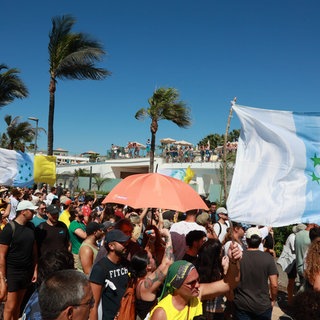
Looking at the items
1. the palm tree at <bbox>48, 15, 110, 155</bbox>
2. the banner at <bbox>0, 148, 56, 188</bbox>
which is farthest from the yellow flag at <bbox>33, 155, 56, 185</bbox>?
the palm tree at <bbox>48, 15, 110, 155</bbox>

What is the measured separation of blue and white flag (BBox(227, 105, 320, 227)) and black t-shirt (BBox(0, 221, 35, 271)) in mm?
2808

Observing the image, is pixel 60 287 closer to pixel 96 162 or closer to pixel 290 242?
pixel 290 242

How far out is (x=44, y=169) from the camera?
10461 mm

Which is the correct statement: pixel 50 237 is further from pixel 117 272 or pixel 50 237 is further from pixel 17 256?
pixel 117 272

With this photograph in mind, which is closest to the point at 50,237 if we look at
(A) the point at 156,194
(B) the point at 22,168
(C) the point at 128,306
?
(A) the point at 156,194

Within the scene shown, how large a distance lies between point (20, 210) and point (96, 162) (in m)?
35.7

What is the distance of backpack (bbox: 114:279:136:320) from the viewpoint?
3316 mm

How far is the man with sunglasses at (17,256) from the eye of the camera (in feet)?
15.0

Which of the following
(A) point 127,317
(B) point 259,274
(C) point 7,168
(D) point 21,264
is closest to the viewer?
(A) point 127,317

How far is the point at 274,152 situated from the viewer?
3.62 meters

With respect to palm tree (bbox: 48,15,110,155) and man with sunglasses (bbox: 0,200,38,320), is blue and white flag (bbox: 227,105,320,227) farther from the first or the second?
palm tree (bbox: 48,15,110,155)

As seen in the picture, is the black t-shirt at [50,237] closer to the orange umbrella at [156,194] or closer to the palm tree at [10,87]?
the orange umbrella at [156,194]

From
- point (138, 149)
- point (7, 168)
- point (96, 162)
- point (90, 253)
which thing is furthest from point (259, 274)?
point (96, 162)

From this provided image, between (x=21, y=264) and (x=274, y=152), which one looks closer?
(x=274, y=152)
